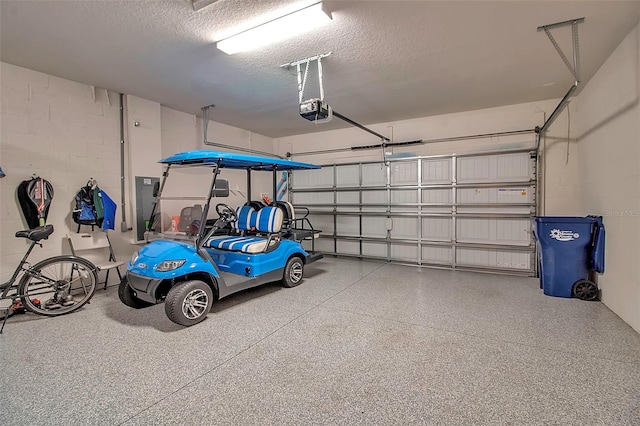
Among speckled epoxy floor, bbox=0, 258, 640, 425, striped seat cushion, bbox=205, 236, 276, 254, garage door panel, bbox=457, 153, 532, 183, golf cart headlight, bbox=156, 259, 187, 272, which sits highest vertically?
garage door panel, bbox=457, 153, 532, 183

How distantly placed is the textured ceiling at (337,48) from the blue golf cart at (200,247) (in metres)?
1.22

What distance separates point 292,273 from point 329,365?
2342 mm

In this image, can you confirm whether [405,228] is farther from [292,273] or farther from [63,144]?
[63,144]

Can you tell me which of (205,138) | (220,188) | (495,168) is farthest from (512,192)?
(205,138)

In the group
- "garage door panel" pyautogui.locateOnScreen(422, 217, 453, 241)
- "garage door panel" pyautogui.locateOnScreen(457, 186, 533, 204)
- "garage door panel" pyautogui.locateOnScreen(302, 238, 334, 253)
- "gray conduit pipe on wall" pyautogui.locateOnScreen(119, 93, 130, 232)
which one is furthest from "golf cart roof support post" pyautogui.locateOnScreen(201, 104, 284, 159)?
"garage door panel" pyautogui.locateOnScreen(457, 186, 533, 204)

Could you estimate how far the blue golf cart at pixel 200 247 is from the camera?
3174 millimetres

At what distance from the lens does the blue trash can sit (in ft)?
12.8

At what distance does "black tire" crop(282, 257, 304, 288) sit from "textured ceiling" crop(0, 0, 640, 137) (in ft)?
8.92

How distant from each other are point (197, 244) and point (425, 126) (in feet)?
16.9

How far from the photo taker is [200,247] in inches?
135

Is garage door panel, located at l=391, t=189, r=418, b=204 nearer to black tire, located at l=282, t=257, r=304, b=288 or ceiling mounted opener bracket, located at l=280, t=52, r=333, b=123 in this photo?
black tire, located at l=282, t=257, r=304, b=288

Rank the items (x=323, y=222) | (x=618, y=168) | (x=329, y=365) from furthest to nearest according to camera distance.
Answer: (x=323, y=222)
(x=618, y=168)
(x=329, y=365)

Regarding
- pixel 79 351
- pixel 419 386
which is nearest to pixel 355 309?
pixel 419 386

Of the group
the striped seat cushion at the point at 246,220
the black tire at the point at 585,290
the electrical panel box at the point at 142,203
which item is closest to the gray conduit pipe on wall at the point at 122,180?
the electrical panel box at the point at 142,203
